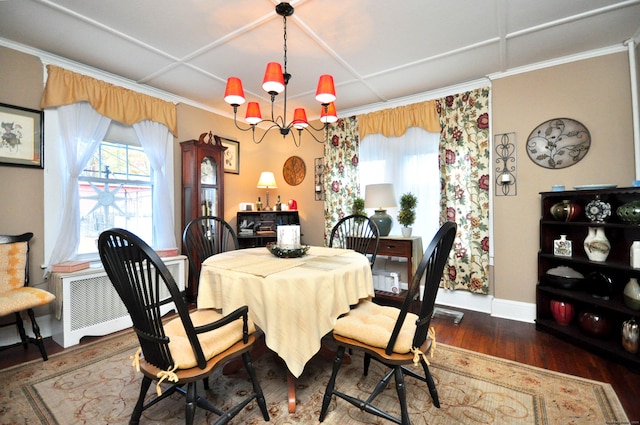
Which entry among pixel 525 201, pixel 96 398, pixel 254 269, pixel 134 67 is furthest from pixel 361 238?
pixel 134 67

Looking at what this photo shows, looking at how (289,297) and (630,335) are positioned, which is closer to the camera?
(289,297)

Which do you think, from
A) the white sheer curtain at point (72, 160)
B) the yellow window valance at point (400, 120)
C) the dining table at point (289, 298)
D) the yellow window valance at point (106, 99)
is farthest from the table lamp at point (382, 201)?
the white sheer curtain at point (72, 160)

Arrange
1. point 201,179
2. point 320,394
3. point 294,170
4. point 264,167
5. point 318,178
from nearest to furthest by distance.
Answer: point 320,394
point 201,179
point 318,178
point 294,170
point 264,167

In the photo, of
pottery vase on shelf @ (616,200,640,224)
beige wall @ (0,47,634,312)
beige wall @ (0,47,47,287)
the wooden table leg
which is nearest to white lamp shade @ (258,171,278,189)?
beige wall @ (0,47,634,312)

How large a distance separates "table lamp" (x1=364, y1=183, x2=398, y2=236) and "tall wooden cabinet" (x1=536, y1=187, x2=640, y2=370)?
4.73 ft

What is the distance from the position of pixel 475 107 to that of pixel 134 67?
11.9ft

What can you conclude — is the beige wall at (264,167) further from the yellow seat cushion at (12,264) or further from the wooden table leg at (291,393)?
the wooden table leg at (291,393)

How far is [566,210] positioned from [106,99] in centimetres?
458

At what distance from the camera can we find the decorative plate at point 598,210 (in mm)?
2402

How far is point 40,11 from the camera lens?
205 cm

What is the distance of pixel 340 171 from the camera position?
4160 mm

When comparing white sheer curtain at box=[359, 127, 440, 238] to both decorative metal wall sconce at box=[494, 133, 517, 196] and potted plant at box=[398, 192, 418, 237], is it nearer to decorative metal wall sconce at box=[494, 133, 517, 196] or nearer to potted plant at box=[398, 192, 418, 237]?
potted plant at box=[398, 192, 418, 237]

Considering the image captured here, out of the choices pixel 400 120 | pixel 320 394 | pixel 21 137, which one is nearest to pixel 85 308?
pixel 21 137

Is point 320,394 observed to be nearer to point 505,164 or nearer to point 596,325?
point 596,325
